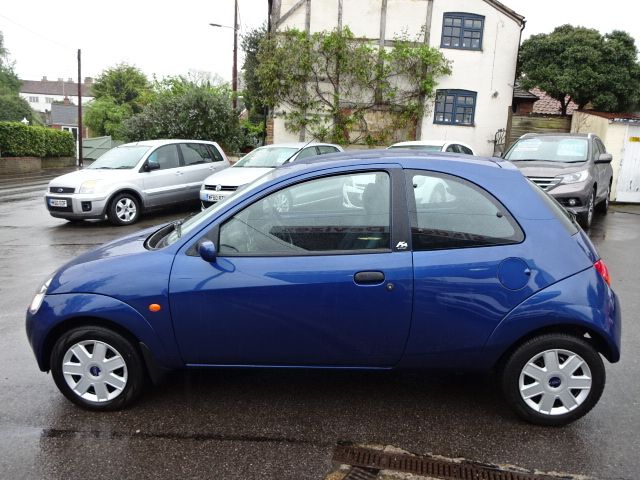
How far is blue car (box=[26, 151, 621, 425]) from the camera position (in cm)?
320

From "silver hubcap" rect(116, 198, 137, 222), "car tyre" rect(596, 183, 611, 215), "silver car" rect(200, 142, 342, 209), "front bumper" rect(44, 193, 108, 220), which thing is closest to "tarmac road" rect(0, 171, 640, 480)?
"silver car" rect(200, 142, 342, 209)

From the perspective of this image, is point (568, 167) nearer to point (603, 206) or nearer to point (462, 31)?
point (603, 206)

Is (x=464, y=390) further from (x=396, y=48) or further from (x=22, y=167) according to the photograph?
(x=22, y=167)

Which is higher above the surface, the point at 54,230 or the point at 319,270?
the point at 319,270

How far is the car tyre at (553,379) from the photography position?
3.25 metres

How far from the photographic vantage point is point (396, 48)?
66.7ft

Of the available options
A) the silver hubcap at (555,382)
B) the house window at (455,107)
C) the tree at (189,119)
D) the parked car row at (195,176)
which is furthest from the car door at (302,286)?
the tree at (189,119)

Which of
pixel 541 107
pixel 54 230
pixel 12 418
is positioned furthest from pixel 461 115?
pixel 12 418

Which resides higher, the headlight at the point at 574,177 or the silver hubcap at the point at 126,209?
the headlight at the point at 574,177

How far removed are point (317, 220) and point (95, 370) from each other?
1.72 metres

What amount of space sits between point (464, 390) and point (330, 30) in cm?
1903

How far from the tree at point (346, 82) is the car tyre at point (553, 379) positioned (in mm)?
18248

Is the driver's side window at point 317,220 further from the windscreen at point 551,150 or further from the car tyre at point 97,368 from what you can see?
the windscreen at point 551,150

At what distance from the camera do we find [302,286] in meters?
3.21
